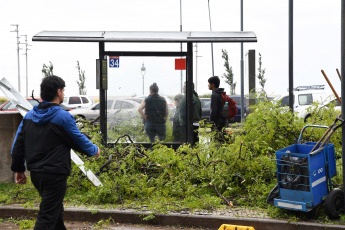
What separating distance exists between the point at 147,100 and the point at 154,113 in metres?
0.31

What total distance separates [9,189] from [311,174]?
4.87m

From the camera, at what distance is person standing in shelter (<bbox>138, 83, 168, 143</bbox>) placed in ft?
31.5

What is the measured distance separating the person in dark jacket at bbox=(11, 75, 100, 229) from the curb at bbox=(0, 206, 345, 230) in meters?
1.90

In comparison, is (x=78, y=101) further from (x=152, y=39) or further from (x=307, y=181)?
(x=307, y=181)

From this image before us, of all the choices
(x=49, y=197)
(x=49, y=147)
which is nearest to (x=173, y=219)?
(x=49, y=197)

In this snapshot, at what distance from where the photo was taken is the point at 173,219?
6.11m

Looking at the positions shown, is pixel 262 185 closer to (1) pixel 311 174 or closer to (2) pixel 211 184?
(2) pixel 211 184

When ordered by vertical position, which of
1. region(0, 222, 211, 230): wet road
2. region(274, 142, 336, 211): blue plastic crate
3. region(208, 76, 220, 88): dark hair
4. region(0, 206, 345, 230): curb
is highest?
region(208, 76, 220, 88): dark hair

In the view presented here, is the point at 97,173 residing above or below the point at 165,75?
below

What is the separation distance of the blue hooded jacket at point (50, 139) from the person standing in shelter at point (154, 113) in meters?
5.17

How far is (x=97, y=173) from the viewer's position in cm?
739

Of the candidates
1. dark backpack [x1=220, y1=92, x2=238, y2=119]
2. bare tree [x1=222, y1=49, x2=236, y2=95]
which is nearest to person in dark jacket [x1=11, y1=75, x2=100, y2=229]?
dark backpack [x1=220, y1=92, x2=238, y2=119]

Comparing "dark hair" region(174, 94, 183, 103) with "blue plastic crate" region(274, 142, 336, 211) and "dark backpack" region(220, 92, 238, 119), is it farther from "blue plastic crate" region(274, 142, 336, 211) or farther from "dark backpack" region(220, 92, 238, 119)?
"blue plastic crate" region(274, 142, 336, 211)

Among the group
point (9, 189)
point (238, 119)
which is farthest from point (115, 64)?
point (238, 119)
